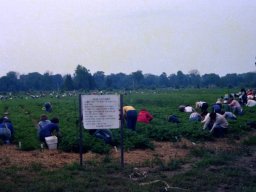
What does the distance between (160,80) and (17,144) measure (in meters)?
136

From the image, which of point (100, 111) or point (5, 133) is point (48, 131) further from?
point (100, 111)

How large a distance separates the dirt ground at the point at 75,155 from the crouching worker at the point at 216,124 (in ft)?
5.67

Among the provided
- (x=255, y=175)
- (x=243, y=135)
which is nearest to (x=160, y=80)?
(x=243, y=135)

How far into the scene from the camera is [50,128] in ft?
56.2

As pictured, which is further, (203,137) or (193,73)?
(193,73)

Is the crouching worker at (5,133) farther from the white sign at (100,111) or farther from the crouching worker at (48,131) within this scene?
the white sign at (100,111)

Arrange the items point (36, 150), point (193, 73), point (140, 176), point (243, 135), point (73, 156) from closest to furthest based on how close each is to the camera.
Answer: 1. point (140, 176)
2. point (73, 156)
3. point (36, 150)
4. point (243, 135)
5. point (193, 73)

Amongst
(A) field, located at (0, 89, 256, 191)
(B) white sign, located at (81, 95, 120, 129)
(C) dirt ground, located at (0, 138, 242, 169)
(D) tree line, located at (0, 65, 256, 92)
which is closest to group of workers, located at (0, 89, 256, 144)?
(A) field, located at (0, 89, 256, 191)

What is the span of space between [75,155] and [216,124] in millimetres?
7099

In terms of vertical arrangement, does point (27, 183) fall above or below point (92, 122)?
below

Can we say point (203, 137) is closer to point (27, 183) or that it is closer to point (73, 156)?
point (73, 156)

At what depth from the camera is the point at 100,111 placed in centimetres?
1265

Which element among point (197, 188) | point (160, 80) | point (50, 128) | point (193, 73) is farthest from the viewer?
point (193, 73)

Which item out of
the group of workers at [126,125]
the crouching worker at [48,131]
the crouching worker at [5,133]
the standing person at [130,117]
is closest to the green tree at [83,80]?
the group of workers at [126,125]
